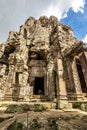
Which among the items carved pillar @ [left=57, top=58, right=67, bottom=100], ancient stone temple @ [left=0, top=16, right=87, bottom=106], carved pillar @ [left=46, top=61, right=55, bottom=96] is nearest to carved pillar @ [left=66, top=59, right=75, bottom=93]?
ancient stone temple @ [left=0, top=16, right=87, bottom=106]

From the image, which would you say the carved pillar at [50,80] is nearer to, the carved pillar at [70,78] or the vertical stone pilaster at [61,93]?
the carved pillar at [70,78]

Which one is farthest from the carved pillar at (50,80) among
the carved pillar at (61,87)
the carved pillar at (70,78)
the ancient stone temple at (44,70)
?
the carved pillar at (61,87)

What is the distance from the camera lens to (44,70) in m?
17.7

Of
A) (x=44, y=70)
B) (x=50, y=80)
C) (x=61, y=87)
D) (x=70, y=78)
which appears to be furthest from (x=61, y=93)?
(x=44, y=70)

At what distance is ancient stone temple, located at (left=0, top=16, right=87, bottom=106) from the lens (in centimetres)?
1280

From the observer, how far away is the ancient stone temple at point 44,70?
12.8 m

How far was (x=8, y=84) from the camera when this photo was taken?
13992 mm

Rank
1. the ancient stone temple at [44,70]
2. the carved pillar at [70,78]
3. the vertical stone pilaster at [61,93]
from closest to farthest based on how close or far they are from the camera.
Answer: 1. the vertical stone pilaster at [61,93]
2. the ancient stone temple at [44,70]
3. the carved pillar at [70,78]

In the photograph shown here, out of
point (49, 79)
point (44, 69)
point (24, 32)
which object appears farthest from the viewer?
point (24, 32)

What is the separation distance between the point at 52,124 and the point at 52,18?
2955cm

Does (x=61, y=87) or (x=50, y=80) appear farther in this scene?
(x=50, y=80)

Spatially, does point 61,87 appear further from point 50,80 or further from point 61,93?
point 50,80

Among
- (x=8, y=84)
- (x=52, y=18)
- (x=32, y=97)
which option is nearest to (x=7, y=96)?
(x=8, y=84)

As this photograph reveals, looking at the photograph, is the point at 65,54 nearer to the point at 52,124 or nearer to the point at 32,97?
the point at 32,97
